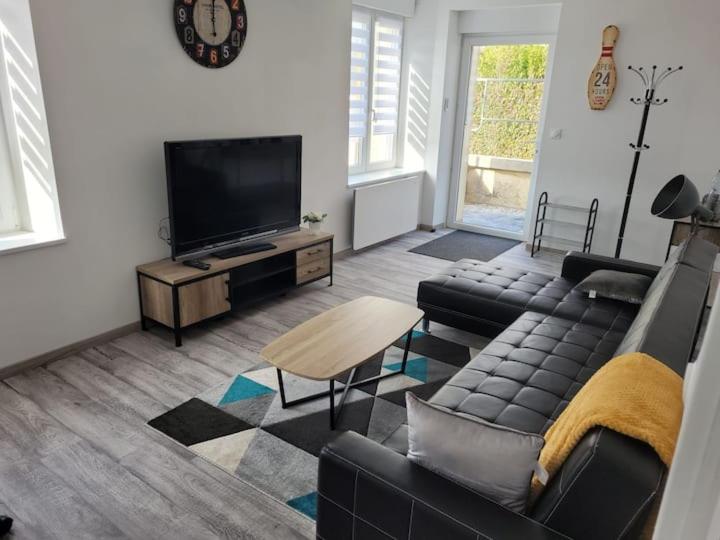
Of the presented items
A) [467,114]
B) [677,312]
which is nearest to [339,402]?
[677,312]

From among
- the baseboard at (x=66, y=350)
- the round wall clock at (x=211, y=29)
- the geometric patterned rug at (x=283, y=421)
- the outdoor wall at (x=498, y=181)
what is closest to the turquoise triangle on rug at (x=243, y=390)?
the geometric patterned rug at (x=283, y=421)

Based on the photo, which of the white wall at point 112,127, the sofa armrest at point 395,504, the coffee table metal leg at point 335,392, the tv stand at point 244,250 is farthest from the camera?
the tv stand at point 244,250

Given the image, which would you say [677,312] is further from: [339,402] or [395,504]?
[339,402]

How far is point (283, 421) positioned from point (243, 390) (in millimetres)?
380

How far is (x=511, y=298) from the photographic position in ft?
10.6

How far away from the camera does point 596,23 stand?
4.80 meters

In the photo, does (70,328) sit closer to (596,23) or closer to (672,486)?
(672,486)

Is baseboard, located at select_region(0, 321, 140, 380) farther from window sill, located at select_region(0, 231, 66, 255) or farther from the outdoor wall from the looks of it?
the outdoor wall

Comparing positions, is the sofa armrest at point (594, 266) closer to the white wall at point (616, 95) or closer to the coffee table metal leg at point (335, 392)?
the coffee table metal leg at point (335, 392)

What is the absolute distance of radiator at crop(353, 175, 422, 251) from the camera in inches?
206

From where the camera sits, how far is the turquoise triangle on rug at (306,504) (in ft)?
6.81

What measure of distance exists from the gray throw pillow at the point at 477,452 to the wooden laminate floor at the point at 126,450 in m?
0.80

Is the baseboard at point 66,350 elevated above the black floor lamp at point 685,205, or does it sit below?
below

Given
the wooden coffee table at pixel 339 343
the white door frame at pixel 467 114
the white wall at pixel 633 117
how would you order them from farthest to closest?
the white door frame at pixel 467 114 → the white wall at pixel 633 117 → the wooden coffee table at pixel 339 343
